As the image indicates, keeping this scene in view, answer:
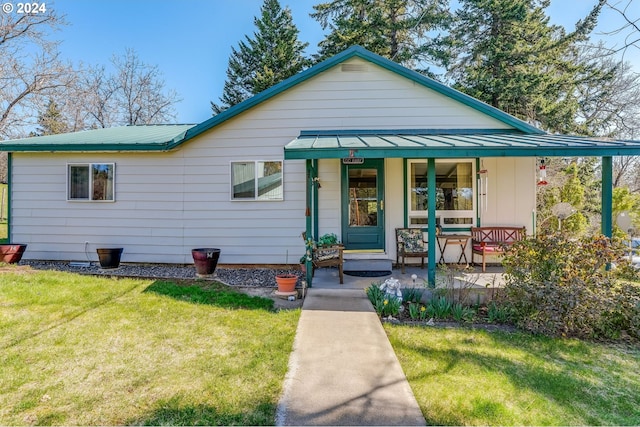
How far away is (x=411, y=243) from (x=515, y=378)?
4.01 meters

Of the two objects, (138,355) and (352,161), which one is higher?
(352,161)

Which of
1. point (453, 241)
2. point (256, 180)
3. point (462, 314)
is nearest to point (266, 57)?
point (256, 180)

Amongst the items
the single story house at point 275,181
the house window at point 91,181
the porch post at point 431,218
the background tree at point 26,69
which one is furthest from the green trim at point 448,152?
the background tree at point 26,69

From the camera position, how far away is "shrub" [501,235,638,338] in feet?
14.0

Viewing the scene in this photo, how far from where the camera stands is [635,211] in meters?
13.4

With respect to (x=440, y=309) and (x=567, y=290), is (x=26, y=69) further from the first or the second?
(x=567, y=290)

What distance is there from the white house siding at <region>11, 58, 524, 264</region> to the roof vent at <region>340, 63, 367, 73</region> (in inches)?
1.3

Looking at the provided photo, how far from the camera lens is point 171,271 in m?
7.39

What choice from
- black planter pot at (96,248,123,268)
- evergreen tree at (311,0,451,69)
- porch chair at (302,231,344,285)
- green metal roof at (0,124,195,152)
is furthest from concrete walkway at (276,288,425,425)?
evergreen tree at (311,0,451,69)

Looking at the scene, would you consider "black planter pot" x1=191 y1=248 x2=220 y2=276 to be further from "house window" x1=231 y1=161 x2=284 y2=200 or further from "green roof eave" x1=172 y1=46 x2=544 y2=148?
"green roof eave" x1=172 y1=46 x2=544 y2=148

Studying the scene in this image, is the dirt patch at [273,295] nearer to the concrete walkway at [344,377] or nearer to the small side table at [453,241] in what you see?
the concrete walkway at [344,377]

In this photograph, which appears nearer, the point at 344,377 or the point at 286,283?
the point at 344,377

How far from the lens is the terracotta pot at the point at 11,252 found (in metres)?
7.29

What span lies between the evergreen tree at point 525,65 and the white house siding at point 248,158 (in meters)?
9.42
